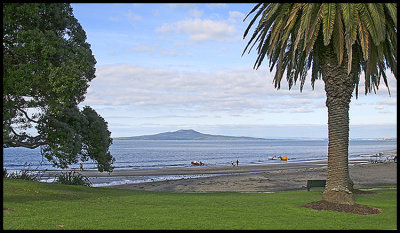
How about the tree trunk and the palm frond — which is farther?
the tree trunk

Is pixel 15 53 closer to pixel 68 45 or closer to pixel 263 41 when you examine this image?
pixel 68 45

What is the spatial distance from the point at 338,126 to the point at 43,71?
34.2 feet

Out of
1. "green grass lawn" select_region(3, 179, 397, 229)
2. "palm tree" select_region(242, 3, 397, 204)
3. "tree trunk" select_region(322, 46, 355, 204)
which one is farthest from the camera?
"tree trunk" select_region(322, 46, 355, 204)

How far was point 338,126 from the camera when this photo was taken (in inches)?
506

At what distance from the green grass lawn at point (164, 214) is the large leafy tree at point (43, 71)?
121 inches

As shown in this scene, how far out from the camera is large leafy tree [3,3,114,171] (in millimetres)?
11977

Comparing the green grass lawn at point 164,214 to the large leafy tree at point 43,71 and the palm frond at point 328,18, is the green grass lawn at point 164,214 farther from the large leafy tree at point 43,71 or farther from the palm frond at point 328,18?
the palm frond at point 328,18

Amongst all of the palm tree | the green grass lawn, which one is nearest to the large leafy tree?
the green grass lawn

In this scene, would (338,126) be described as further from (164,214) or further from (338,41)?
(164,214)

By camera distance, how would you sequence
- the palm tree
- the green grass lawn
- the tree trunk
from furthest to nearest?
the tree trunk
the palm tree
the green grass lawn

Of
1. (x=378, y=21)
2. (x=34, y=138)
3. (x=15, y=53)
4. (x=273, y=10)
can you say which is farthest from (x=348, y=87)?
(x=34, y=138)

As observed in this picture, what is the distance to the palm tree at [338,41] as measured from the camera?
38.1 ft

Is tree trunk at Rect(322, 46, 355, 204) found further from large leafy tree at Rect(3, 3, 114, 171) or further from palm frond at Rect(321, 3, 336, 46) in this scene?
large leafy tree at Rect(3, 3, 114, 171)

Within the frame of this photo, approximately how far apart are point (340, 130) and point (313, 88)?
7376 mm
